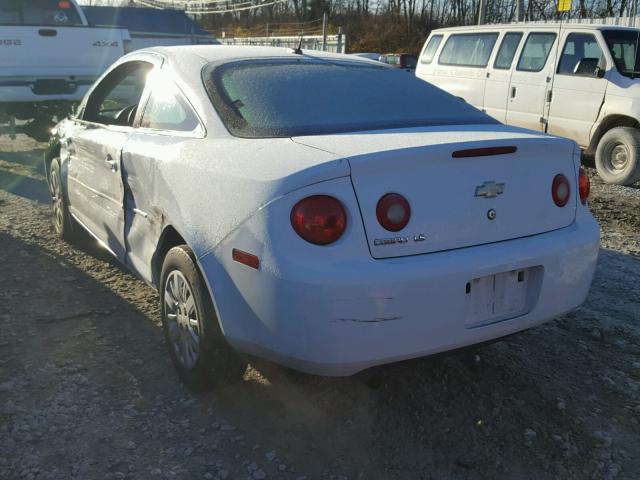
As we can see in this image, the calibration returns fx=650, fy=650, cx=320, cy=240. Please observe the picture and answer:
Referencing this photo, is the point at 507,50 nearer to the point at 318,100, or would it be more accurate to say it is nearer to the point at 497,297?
the point at 318,100

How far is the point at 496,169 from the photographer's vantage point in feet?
8.57

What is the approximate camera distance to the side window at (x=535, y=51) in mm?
9023

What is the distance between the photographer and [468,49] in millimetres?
10312

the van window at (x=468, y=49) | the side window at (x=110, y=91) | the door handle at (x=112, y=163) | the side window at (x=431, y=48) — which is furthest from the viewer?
the side window at (x=431, y=48)

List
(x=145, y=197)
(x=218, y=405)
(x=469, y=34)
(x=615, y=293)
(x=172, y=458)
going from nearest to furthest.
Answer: (x=172, y=458), (x=218, y=405), (x=145, y=197), (x=615, y=293), (x=469, y=34)

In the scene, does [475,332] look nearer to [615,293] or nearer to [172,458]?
[172,458]

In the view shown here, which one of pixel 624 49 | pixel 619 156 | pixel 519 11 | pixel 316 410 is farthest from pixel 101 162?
pixel 519 11

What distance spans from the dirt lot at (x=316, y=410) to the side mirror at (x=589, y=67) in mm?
5117

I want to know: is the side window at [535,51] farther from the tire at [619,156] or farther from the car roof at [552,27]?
the tire at [619,156]

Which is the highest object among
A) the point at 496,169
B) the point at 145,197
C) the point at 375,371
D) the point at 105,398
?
the point at 496,169

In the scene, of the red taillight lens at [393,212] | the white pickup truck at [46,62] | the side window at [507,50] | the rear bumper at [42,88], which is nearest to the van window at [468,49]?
the side window at [507,50]

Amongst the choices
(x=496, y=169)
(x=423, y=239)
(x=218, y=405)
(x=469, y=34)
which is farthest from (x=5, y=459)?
(x=469, y=34)

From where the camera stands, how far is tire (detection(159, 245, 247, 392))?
110 inches

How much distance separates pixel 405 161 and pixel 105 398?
1783 millimetres
